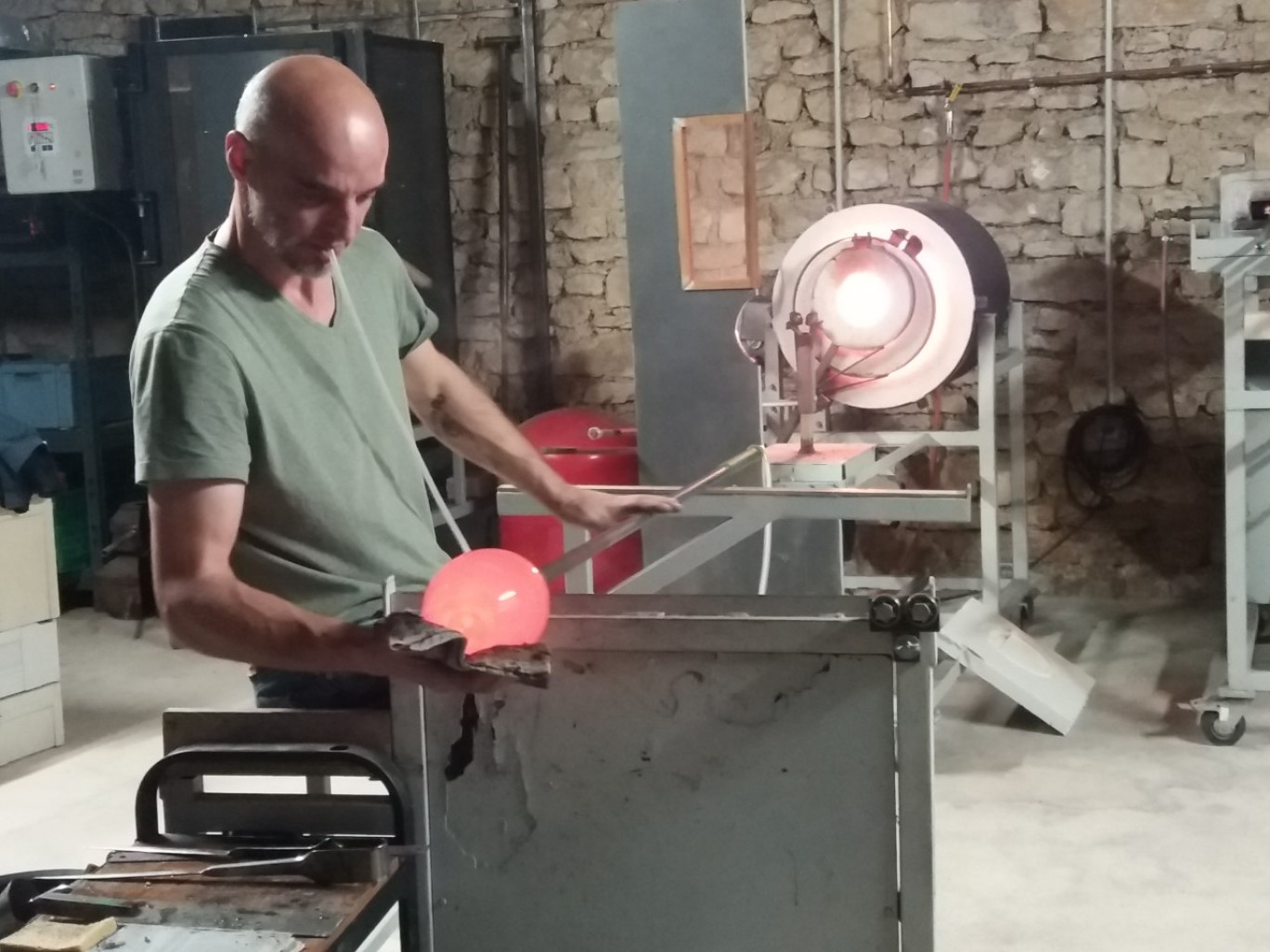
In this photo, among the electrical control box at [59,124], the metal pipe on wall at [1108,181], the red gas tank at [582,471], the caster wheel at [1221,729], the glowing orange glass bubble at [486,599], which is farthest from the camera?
the electrical control box at [59,124]

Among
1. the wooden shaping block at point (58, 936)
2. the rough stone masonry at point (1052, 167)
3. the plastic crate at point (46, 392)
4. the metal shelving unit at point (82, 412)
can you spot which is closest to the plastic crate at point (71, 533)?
the metal shelving unit at point (82, 412)

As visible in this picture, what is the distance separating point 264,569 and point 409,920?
406mm

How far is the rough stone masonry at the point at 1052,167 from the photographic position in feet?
13.8

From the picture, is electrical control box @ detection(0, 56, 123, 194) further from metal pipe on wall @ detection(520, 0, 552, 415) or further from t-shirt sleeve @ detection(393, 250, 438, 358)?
t-shirt sleeve @ detection(393, 250, 438, 358)

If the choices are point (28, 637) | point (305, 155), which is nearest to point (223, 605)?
point (305, 155)

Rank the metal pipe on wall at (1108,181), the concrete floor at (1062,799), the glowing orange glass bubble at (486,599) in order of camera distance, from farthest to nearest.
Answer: the metal pipe on wall at (1108,181)
the concrete floor at (1062,799)
the glowing orange glass bubble at (486,599)

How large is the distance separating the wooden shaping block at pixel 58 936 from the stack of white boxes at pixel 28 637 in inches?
90.9

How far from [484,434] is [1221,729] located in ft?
6.40

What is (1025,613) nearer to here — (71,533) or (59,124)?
(71,533)

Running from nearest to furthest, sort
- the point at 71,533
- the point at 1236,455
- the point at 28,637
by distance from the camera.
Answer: the point at 1236,455, the point at 28,637, the point at 71,533

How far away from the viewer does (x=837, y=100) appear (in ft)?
14.6

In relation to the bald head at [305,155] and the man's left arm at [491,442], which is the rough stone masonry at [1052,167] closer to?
the man's left arm at [491,442]

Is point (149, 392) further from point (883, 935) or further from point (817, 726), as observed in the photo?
point (883, 935)

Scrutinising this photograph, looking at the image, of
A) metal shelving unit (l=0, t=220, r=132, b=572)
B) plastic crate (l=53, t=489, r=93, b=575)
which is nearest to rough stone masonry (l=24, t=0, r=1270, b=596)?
metal shelving unit (l=0, t=220, r=132, b=572)
